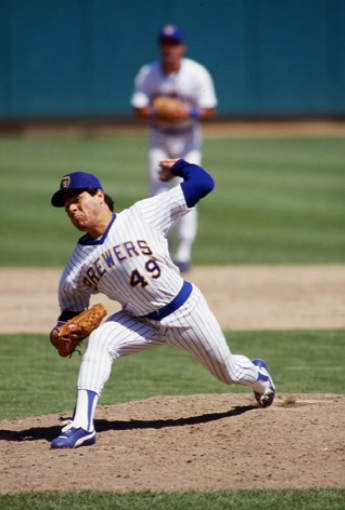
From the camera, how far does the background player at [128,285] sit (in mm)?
5145

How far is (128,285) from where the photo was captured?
17.0ft

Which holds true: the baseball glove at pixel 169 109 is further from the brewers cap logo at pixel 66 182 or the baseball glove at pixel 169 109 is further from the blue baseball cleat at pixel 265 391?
the brewers cap logo at pixel 66 182

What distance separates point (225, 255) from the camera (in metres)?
12.6

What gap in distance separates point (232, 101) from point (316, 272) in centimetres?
1484

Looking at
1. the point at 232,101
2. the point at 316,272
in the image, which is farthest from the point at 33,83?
the point at 316,272

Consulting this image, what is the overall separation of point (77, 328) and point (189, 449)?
2.61ft

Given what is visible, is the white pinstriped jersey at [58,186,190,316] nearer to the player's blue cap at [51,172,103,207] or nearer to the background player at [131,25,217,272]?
the player's blue cap at [51,172,103,207]

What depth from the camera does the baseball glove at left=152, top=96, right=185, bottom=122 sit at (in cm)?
1095

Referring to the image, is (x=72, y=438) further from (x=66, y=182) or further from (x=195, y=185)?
(x=195, y=185)

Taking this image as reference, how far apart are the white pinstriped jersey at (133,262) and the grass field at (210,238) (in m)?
1.12

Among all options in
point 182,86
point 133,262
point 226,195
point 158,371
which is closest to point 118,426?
point 133,262

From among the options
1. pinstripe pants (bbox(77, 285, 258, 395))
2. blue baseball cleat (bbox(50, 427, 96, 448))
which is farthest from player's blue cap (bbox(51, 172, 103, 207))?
blue baseball cleat (bbox(50, 427, 96, 448))

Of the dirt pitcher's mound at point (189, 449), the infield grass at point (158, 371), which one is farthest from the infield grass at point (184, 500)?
the infield grass at point (158, 371)

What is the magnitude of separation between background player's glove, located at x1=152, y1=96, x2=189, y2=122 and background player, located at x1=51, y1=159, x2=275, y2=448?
5.52 m
